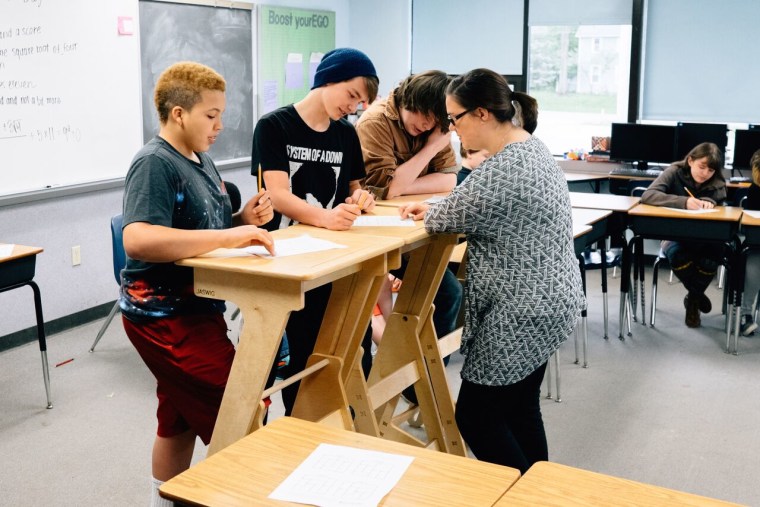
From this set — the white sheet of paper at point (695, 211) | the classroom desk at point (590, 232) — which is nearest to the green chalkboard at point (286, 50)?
the classroom desk at point (590, 232)

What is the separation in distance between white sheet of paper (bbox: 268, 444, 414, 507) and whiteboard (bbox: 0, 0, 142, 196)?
3.37m

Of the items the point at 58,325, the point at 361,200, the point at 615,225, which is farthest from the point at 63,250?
the point at 615,225

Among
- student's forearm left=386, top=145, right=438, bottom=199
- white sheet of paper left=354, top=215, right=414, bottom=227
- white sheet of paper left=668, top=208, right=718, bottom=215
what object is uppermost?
student's forearm left=386, top=145, right=438, bottom=199

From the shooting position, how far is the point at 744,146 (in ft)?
20.7

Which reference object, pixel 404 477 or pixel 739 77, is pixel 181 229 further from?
pixel 739 77

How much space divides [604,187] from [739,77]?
133 centimetres

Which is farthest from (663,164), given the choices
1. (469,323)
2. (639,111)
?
(469,323)

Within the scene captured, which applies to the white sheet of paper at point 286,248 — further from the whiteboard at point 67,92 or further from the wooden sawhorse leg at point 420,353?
the whiteboard at point 67,92

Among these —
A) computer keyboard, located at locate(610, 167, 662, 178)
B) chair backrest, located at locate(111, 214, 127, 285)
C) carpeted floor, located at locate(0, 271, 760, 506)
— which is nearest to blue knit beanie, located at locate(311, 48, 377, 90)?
carpeted floor, located at locate(0, 271, 760, 506)

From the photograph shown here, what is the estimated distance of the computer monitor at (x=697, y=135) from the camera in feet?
21.1

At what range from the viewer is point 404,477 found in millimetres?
1525

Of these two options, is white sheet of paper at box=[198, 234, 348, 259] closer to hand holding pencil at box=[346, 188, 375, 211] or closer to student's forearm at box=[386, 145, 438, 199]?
hand holding pencil at box=[346, 188, 375, 211]

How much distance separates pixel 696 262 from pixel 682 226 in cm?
36

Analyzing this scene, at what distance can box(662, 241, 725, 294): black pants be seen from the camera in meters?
5.03
